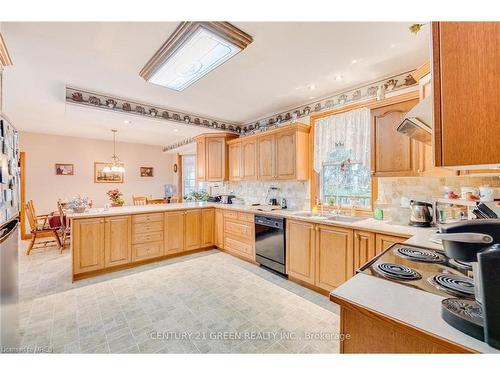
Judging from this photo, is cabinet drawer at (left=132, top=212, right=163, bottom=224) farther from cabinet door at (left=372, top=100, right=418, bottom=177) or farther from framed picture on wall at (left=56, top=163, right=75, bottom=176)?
framed picture on wall at (left=56, top=163, right=75, bottom=176)

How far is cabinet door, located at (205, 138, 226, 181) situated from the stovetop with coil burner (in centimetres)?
349

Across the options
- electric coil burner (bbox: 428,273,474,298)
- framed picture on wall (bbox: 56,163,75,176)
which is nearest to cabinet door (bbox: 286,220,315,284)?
electric coil burner (bbox: 428,273,474,298)

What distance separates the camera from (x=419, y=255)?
1.29m

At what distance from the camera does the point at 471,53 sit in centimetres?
66

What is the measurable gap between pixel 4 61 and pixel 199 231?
3.11 meters

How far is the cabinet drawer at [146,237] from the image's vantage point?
337cm

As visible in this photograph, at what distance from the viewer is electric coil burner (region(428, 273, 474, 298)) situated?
0.86m

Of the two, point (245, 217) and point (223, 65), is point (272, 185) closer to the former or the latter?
point (245, 217)

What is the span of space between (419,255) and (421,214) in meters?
1.06

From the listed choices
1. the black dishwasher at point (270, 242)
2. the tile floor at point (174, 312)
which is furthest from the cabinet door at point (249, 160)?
the tile floor at point (174, 312)

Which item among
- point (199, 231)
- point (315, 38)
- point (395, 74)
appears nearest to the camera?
point (315, 38)

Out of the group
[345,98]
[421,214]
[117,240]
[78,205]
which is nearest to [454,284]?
[421,214]
